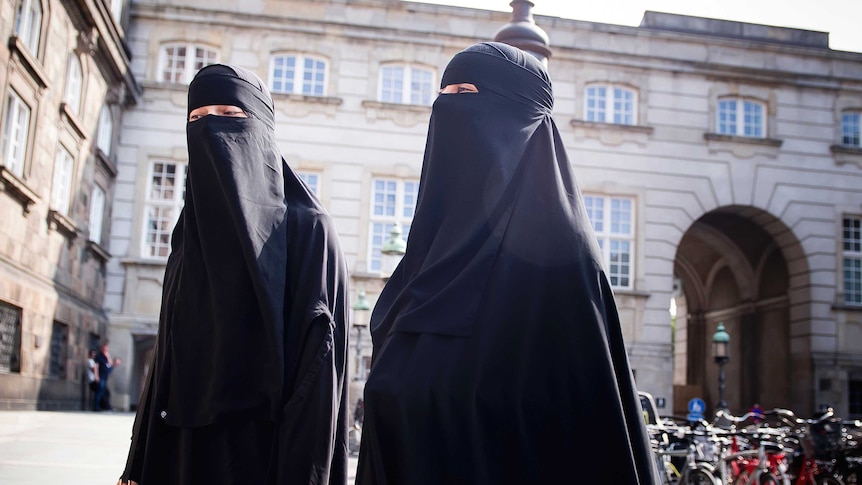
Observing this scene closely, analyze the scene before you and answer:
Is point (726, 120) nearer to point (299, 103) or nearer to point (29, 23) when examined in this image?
point (299, 103)

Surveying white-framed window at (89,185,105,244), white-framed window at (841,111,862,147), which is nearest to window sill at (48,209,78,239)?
white-framed window at (89,185,105,244)

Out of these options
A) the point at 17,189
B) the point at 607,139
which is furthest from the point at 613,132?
the point at 17,189

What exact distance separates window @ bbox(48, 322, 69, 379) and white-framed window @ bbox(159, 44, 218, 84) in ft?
24.4

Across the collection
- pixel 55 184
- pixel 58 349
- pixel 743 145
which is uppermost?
pixel 743 145

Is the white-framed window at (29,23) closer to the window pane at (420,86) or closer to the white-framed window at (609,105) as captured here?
the window pane at (420,86)

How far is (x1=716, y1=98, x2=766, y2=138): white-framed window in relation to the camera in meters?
26.0

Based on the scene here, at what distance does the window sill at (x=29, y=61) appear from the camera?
14.5 meters

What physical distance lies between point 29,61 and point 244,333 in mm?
13216

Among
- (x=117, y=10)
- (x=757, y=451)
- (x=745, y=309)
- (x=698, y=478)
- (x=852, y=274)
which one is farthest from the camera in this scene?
(x=745, y=309)

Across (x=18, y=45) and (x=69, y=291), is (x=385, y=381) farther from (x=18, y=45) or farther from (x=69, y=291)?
(x=69, y=291)

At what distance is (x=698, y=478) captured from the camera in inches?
368

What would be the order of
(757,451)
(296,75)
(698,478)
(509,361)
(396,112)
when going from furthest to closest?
(396,112), (296,75), (698,478), (757,451), (509,361)

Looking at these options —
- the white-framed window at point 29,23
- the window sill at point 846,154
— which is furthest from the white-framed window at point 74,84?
the window sill at point 846,154

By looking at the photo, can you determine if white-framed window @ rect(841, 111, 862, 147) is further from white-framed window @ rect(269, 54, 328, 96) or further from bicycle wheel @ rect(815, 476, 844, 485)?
bicycle wheel @ rect(815, 476, 844, 485)
